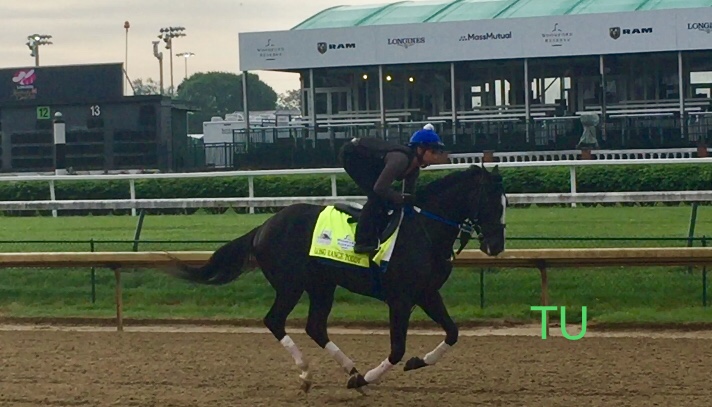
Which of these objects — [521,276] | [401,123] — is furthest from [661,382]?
[401,123]

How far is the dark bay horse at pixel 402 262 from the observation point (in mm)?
6941

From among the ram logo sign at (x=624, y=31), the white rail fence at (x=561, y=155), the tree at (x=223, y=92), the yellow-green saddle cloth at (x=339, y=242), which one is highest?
the tree at (x=223, y=92)

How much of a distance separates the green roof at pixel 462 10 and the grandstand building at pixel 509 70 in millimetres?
62

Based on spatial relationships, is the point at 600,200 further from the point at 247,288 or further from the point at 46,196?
the point at 46,196

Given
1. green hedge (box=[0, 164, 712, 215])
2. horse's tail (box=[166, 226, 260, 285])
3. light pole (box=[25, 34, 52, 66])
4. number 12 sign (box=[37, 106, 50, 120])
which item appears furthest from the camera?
light pole (box=[25, 34, 52, 66])

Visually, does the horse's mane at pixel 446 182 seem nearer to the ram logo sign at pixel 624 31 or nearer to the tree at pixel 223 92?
the ram logo sign at pixel 624 31

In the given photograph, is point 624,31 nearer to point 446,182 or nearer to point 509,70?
point 509,70

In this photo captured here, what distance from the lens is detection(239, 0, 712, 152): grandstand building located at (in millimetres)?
26500

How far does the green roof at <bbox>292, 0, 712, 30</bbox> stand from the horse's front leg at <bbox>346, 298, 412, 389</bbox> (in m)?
23.1

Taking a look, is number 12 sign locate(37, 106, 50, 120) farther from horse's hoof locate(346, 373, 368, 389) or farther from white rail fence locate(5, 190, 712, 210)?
horse's hoof locate(346, 373, 368, 389)

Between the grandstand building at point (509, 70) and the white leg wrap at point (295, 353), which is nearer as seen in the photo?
the white leg wrap at point (295, 353)

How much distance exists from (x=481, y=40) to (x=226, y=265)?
2120cm

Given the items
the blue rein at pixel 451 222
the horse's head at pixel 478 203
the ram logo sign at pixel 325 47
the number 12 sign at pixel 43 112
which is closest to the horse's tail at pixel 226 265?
the blue rein at pixel 451 222

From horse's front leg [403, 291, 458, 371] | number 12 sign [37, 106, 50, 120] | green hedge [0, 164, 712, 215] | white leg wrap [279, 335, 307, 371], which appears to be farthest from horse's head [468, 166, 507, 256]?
number 12 sign [37, 106, 50, 120]
